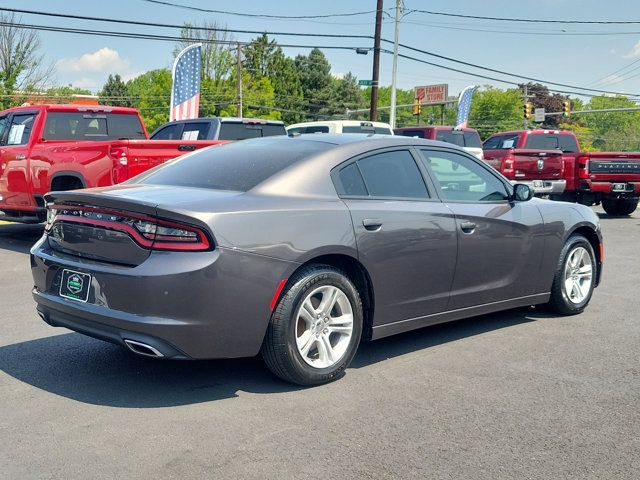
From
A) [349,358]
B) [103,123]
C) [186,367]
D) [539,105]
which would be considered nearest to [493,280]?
[349,358]

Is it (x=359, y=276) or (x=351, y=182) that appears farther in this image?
(x=351, y=182)

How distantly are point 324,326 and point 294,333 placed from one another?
270 millimetres

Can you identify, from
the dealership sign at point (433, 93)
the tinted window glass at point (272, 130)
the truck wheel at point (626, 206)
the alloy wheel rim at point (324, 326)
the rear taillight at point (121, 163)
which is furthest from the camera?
the dealership sign at point (433, 93)

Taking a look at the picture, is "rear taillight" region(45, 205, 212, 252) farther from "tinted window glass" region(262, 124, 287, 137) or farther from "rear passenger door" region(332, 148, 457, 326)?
"tinted window glass" region(262, 124, 287, 137)

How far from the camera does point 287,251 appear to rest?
171 inches

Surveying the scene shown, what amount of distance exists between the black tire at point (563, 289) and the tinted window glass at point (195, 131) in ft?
28.3

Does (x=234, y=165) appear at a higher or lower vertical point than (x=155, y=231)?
higher

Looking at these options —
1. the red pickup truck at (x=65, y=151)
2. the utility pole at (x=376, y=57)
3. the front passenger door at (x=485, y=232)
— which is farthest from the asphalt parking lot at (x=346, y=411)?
the utility pole at (x=376, y=57)

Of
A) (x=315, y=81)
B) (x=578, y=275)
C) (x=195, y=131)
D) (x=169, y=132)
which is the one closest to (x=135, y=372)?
(x=578, y=275)

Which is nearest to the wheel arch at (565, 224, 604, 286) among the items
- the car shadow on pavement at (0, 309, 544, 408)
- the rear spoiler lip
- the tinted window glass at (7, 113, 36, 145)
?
the car shadow on pavement at (0, 309, 544, 408)

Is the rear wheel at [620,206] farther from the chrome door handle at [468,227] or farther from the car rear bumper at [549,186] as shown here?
the chrome door handle at [468,227]

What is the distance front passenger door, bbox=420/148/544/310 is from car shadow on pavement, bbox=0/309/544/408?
0.53 meters

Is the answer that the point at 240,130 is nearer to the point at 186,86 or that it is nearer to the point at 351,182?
the point at 186,86

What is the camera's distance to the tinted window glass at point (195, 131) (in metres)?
14.0
